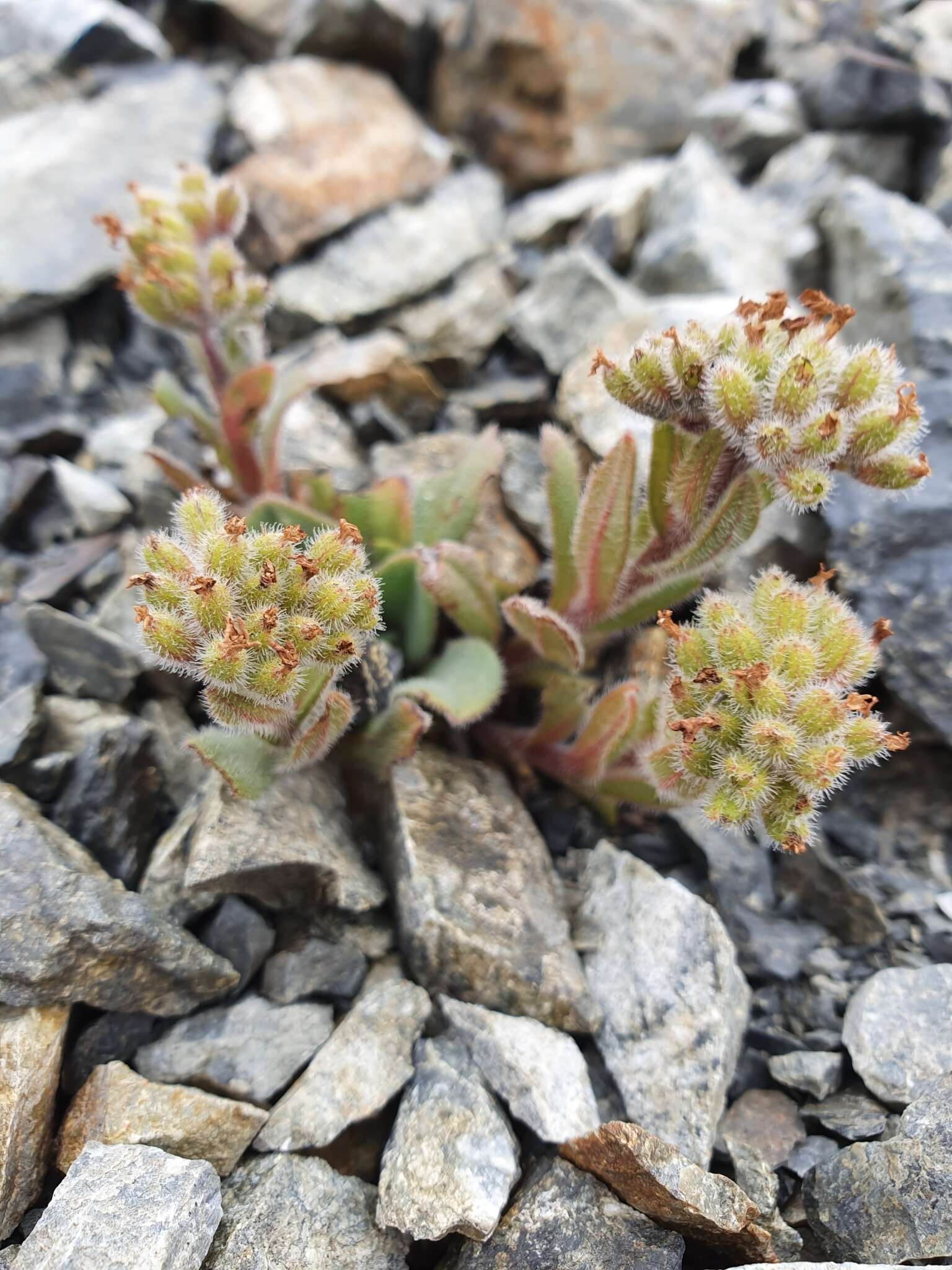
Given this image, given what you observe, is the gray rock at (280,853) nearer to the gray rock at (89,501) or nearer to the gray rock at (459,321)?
the gray rock at (89,501)

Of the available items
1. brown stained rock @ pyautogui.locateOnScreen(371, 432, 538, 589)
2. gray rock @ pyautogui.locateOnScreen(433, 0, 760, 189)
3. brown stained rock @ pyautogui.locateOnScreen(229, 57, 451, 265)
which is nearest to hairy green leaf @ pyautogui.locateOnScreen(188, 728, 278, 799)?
brown stained rock @ pyautogui.locateOnScreen(371, 432, 538, 589)

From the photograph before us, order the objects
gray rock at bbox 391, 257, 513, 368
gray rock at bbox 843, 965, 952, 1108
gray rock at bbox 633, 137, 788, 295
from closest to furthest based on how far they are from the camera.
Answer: gray rock at bbox 843, 965, 952, 1108, gray rock at bbox 633, 137, 788, 295, gray rock at bbox 391, 257, 513, 368

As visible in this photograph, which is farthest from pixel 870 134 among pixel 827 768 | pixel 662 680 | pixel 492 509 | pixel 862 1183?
pixel 862 1183

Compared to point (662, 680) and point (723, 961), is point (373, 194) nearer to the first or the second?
point (662, 680)

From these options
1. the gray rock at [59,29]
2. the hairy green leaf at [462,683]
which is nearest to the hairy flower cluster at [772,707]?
the hairy green leaf at [462,683]

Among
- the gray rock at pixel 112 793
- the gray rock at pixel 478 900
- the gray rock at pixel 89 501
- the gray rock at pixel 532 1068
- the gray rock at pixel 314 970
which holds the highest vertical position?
the gray rock at pixel 89 501

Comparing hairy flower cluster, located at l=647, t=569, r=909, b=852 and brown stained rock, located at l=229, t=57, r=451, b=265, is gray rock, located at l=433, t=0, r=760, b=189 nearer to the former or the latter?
brown stained rock, located at l=229, t=57, r=451, b=265
